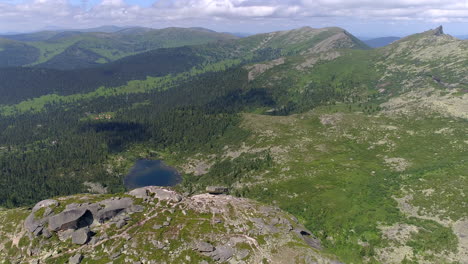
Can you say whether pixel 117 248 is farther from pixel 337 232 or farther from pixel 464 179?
pixel 464 179

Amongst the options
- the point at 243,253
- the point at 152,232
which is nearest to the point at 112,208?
the point at 152,232

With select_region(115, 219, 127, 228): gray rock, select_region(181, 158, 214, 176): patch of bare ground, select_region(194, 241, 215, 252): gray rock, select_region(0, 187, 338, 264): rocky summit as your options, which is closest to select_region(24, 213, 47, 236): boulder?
select_region(0, 187, 338, 264): rocky summit

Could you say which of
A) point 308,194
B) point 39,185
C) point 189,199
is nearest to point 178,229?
point 189,199

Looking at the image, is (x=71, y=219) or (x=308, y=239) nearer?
(x=71, y=219)

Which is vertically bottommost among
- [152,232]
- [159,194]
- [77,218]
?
[152,232]

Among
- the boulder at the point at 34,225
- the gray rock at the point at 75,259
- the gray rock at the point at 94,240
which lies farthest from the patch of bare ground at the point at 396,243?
the boulder at the point at 34,225

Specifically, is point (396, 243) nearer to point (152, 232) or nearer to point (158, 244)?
point (158, 244)

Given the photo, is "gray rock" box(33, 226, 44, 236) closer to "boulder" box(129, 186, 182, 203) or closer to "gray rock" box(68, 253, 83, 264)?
"gray rock" box(68, 253, 83, 264)

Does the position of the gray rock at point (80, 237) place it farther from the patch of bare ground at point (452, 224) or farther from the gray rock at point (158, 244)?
the patch of bare ground at point (452, 224)
